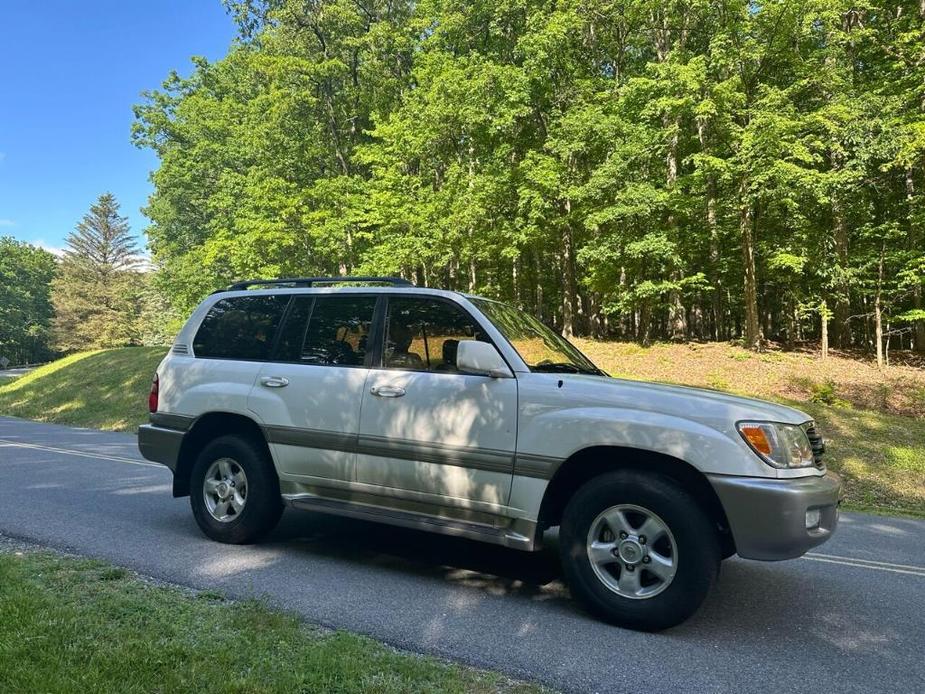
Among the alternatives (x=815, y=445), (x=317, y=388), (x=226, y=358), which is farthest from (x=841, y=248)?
(x=226, y=358)

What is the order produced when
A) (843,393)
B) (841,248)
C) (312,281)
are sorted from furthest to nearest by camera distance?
(841,248) < (843,393) < (312,281)

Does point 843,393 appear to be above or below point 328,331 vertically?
below

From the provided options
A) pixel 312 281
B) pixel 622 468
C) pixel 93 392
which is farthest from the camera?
pixel 93 392

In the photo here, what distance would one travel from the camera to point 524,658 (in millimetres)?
3273

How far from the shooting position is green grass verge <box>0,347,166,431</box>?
1805cm

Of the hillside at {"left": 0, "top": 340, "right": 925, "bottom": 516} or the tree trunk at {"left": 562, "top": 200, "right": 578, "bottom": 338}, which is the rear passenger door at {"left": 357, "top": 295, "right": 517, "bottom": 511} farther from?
the tree trunk at {"left": 562, "top": 200, "right": 578, "bottom": 338}

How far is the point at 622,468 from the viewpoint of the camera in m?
3.91

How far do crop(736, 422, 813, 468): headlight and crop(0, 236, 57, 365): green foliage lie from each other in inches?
3321

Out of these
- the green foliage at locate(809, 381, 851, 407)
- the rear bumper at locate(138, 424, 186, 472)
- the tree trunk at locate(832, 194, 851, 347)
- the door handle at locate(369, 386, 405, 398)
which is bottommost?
the rear bumper at locate(138, 424, 186, 472)

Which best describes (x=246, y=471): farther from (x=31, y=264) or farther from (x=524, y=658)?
(x=31, y=264)

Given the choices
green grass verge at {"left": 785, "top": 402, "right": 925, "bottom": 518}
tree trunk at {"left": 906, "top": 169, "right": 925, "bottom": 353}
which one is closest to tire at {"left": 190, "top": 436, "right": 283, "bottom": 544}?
→ green grass verge at {"left": 785, "top": 402, "right": 925, "bottom": 518}

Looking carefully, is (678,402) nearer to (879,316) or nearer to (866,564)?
(866,564)

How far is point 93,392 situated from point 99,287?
58.8m

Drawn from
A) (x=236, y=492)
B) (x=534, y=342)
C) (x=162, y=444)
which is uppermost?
(x=534, y=342)
